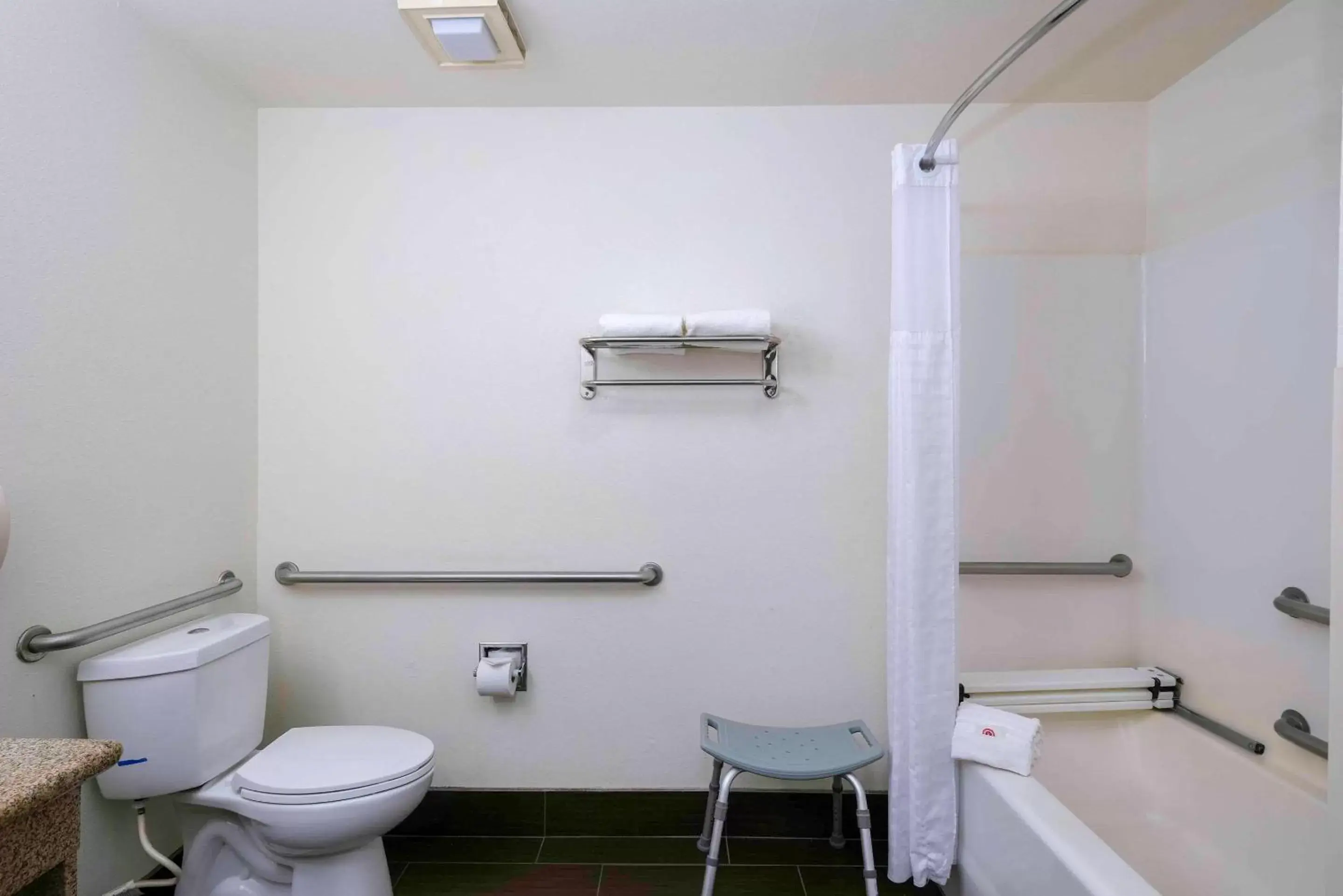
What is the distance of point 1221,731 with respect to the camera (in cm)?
166

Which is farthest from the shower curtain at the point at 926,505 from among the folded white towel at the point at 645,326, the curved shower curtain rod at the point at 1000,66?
the folded white towel at the point at 645,326

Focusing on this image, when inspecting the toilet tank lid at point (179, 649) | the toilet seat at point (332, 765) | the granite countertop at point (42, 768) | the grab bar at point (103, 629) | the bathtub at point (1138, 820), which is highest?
the grab bar at point (103, 629)

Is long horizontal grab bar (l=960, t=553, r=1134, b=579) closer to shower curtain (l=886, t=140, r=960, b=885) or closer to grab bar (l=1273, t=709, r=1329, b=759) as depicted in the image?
shower curtain (l=886, t=140, r=960, b=885)

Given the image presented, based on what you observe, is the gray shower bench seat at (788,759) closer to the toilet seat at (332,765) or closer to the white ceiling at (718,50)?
the toilet seat at (332,765)

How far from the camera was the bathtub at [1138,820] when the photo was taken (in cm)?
130

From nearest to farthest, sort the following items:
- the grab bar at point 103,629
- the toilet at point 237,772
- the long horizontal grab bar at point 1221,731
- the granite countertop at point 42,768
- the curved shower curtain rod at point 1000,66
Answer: the granite countertop at point 42,768 < the curved shower curtain rod at point 1000,66 < the grab bar at point 103,629 < the toilet at point 237,772 < the long horizontal grab bar at point 1221,731

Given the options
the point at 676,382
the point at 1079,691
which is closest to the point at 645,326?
the point at 676,382

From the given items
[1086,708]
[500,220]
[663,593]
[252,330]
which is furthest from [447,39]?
[1086,708]

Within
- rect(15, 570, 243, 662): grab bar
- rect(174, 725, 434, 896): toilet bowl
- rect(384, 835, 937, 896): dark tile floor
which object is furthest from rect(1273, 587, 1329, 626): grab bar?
rect(15, 570, 243, 662): grab bar

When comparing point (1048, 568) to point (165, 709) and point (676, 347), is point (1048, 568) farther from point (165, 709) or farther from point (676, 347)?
point (165, 709)

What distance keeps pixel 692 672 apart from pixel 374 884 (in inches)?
37.4

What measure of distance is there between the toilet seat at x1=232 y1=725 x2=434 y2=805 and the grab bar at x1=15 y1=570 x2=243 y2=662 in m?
0.42

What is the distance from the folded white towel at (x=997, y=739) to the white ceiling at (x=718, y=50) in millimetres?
1681

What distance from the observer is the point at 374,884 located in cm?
156
